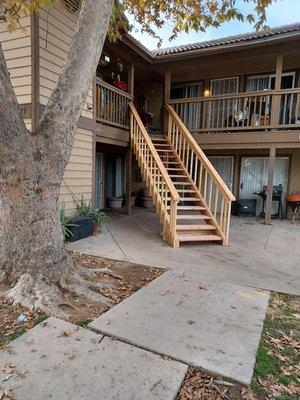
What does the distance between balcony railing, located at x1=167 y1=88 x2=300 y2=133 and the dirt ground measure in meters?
5.70

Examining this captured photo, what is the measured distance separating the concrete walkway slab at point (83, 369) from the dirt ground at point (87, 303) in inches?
8.7

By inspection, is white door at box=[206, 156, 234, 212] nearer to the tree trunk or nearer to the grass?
the grass

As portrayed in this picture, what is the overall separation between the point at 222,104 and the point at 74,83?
23.2 ft

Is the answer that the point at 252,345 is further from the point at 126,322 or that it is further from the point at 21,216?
the point at 21,216

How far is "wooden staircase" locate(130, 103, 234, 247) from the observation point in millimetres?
5889

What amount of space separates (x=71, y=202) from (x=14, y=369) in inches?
177

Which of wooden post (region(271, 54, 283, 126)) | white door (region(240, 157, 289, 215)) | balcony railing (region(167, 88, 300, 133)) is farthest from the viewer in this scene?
white door (region(240, 157, 289, 215))

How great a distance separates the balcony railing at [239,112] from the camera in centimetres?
809

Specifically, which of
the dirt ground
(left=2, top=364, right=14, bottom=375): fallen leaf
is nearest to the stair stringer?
the dirt ground

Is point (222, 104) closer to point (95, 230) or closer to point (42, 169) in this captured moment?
point (95, 230)

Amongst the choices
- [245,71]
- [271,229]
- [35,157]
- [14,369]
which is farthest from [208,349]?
[245,71]

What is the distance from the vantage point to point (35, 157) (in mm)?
3340

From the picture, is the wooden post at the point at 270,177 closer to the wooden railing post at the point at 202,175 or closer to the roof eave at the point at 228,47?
the wooden railing post at the point at 202,175

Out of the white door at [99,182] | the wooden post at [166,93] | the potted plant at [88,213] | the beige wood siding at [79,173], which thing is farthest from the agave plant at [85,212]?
the wooden post at [166,93]
